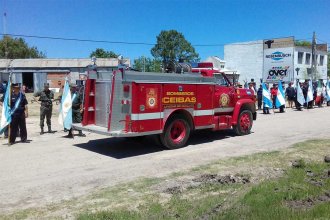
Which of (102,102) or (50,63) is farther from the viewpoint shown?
(50,63)

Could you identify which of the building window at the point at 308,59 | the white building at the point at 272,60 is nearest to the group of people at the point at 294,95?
the white building at the point at 272,60

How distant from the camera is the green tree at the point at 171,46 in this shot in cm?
8894

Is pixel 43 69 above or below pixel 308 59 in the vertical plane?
below

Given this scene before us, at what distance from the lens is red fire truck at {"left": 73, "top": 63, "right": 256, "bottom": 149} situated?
9250 millimetres

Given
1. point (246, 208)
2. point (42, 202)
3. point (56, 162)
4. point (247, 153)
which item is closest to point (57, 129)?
point (56, 162)

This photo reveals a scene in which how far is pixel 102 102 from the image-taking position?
34.2 feet

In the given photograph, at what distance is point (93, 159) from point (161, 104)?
228 cm

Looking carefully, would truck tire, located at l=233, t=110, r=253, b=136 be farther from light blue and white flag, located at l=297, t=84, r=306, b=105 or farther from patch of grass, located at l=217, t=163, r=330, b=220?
light blue and white flag, located at l=297, t=84, r=306, b=105

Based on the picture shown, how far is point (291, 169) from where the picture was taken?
773 cm

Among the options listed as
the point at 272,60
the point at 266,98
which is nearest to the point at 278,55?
the point at 272,60

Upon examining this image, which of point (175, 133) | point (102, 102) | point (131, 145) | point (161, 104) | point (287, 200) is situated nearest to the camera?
point (287, 200)

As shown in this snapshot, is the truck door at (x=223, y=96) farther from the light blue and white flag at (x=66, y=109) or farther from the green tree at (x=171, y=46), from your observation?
the green tree at (x=171, y=46)

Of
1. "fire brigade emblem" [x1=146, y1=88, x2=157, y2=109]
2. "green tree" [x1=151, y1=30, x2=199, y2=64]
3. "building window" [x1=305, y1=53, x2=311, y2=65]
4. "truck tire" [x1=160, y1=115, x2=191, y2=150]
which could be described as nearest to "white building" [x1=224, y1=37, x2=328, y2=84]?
"building window" [x1=305, y1=53, x2=311, y2=65]

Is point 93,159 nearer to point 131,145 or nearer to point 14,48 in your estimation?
point 131,145
